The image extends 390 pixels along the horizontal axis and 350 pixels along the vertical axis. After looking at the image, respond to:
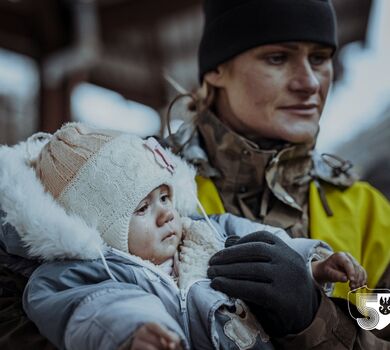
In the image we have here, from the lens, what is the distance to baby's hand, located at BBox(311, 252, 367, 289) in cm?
122

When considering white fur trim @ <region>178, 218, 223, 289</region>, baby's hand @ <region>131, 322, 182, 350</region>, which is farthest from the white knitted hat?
baby's hand @ <region>131, 322, 182, 350</region>

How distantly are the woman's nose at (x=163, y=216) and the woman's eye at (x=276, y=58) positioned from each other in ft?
2.51

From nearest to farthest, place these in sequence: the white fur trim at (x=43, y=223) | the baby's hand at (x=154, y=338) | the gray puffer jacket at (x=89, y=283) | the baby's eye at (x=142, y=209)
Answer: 1. the baby's hand at (x=154, y=338)
2. the gray puffer jacket at (x=89, y=283)
3. the white fur trim at (x=43, y=223)
4. the baby's eye at (x=142, y=209)

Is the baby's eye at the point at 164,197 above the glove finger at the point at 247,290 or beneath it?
above

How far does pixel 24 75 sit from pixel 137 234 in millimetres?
3758

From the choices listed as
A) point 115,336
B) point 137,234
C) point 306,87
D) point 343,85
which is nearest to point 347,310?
point 137,234

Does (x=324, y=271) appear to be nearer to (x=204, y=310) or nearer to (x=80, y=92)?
(x=204, y=310)

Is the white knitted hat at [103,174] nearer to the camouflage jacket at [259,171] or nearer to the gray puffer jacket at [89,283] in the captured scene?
the gray puffer jacket at [89,283]

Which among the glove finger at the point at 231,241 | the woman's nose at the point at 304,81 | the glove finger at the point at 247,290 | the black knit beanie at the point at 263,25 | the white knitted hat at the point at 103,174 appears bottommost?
the glove finger at the point at 247,290

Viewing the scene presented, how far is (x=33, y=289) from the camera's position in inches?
44.9

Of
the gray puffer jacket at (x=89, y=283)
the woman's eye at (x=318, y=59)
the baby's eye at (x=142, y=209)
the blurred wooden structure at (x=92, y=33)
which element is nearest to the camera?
the gray puffer jacket at (x=89, y=283)

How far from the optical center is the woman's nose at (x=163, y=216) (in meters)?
1.29

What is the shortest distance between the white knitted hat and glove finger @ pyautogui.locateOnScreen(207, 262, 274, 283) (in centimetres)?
21

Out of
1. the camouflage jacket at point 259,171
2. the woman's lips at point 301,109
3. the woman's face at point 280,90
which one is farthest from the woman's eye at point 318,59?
the camouflage jacket at point 259,171
